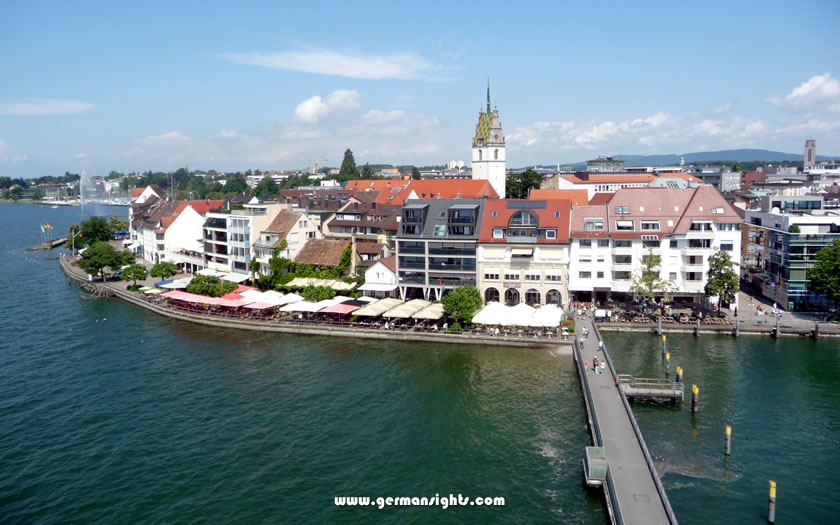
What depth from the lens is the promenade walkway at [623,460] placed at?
25.0 m

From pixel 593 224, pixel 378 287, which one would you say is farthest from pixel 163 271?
pixel 593 224

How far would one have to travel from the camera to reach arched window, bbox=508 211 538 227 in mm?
60219

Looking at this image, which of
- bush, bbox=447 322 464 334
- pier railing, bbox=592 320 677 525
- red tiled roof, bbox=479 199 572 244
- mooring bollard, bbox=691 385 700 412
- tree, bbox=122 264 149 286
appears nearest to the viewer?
pier railing, bbox=592 320 677 525

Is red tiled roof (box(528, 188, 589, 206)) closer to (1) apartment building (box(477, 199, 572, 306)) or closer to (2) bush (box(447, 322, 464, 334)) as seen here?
(1) apartment building (box(477, 199, 572, 306))

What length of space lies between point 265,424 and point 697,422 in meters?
26.5

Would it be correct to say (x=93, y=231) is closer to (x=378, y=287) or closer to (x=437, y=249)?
A: (x=378, y=287)

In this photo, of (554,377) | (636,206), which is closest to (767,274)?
(636,206)

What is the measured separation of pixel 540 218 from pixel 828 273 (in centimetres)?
2624

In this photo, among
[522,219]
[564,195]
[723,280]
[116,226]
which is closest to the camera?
[723,280]

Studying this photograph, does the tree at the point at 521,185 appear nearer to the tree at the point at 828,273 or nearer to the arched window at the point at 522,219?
the arched window at the point at 522,219

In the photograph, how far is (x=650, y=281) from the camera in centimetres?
5684

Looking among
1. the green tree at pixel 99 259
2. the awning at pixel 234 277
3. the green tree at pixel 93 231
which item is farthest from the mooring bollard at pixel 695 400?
the green tree at pixel 93 231

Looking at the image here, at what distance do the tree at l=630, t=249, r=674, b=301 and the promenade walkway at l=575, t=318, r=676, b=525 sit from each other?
1740 centimetres

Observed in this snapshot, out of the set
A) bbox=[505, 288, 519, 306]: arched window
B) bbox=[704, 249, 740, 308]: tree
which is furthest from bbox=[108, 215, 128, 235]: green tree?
bbox=[704, 249, 740, 308]: tree
